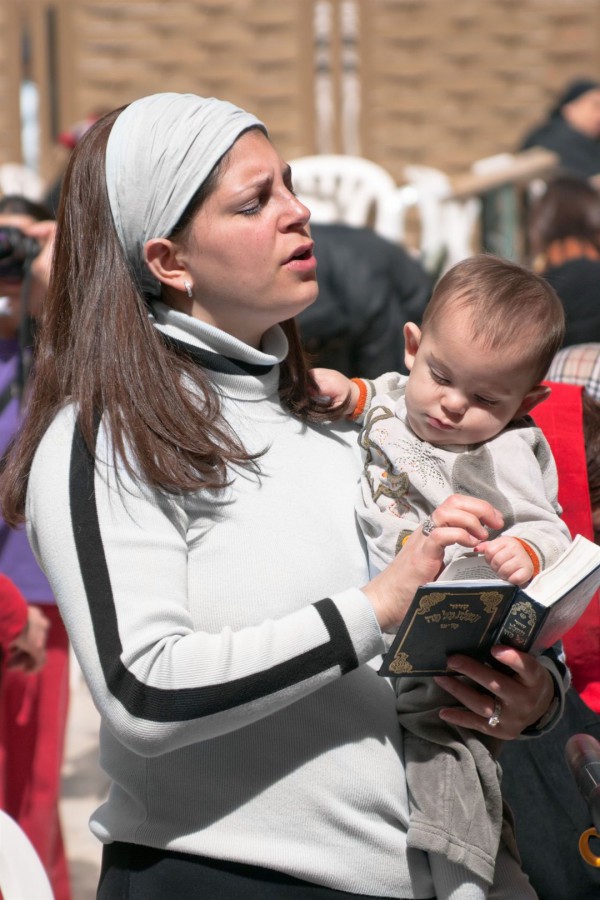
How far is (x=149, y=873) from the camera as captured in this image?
1647mm

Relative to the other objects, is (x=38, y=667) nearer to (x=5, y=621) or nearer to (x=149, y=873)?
(x=5, y=621)

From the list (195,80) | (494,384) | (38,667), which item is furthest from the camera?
(195,80)

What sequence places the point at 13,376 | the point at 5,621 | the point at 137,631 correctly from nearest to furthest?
the point at 137,631 → the point at 5,621 → the point at 13,376

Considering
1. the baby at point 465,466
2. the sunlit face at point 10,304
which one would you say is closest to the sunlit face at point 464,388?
the baby at point 465,466

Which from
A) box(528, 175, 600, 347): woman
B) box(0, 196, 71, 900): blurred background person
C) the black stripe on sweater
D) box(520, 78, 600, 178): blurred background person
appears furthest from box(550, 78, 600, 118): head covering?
the black stripe on sweater

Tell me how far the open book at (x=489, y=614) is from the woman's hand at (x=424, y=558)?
3 cm

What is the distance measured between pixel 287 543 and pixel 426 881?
1.66ft

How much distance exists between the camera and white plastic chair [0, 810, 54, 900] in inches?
75.0

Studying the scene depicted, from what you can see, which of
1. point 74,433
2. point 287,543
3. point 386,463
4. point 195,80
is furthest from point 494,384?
point 195,80

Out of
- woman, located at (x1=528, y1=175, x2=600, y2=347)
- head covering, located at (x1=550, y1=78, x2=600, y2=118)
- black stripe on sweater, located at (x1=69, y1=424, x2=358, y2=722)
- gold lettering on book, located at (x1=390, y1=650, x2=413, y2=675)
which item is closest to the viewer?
black stripe on sweater, located at (x1=69, y1=424, x2=358, y2=722)

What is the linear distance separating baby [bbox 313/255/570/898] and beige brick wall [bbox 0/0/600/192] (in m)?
7.52

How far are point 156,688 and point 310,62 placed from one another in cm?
822

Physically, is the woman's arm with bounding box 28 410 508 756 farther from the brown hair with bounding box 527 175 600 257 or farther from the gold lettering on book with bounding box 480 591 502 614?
the brown hair with bounding box 527 175 600 257

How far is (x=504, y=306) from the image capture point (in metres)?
1.80
